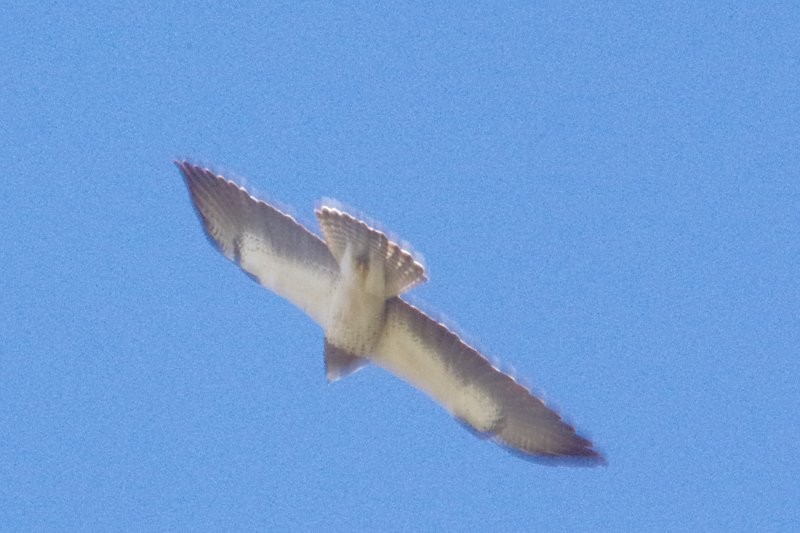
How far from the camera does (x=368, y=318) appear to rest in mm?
18062

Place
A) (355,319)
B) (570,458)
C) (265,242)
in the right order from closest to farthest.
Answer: (570,458) → (355,319) → (265,242)

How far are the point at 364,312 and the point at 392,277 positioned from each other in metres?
0.36

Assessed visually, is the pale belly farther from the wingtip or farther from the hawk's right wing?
the wingtip

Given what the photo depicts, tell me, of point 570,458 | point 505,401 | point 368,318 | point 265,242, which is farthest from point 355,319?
point 570,458

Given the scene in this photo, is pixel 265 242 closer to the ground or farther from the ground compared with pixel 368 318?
farther from the ground

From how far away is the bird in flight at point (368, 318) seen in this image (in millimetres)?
17922

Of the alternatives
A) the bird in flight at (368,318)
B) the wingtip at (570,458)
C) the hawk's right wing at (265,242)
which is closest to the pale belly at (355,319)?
the bird in flight at (368,318)

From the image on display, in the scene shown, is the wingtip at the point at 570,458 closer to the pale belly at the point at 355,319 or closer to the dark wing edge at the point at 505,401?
the dark wing edge at the point at 505,401

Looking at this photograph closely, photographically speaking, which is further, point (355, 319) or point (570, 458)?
point (355, 319)

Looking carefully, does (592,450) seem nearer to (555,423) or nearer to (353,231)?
(555,423)

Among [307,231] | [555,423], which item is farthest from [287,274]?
[555,423]

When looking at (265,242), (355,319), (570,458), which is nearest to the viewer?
(570,458)

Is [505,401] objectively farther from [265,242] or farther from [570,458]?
[265,242]

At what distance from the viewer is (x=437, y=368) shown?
717 inches
